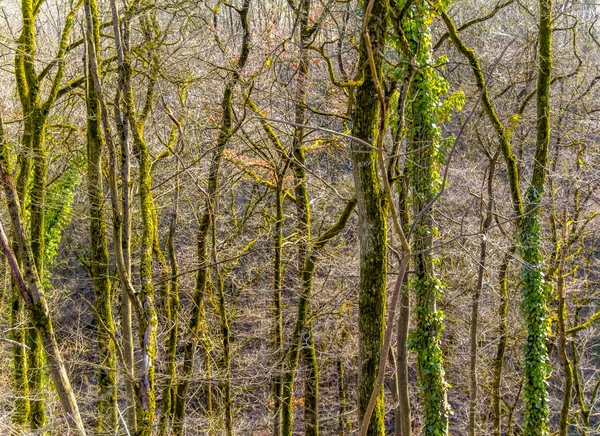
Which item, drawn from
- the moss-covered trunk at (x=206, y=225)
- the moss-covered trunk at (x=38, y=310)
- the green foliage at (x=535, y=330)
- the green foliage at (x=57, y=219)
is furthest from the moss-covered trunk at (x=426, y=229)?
the green foliage at (x=57, y=219)

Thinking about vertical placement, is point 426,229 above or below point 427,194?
below

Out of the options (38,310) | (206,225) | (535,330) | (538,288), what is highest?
(206,225)

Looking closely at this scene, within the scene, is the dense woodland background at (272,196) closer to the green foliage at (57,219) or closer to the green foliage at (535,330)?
the green foliage at (535,330)

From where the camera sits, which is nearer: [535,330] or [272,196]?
[535,330]

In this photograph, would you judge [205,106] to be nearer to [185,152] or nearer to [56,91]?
[185,152]

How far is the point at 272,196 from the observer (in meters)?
13.6

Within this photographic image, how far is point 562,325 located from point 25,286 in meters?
7.56

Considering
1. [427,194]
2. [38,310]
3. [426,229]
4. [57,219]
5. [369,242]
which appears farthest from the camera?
[57,219]

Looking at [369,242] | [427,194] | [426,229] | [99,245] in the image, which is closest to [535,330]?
[426,229]

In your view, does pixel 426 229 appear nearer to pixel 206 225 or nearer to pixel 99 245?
pixel 206 225

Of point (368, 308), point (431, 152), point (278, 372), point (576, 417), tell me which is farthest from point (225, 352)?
point (576, 417)

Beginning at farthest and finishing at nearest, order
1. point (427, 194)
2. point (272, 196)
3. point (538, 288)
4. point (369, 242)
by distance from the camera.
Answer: point (272, 196), point (538, 288), point (427, 194), point (369, 242)

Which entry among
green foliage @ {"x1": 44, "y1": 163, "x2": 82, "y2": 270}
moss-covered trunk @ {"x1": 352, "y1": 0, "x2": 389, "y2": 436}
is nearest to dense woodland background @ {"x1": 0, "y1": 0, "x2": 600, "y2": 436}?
moss-covered trunk @ {"x1": 352, "y1": 0, "x2": 389, "y2": 436}

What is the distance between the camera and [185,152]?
10.1 meters
